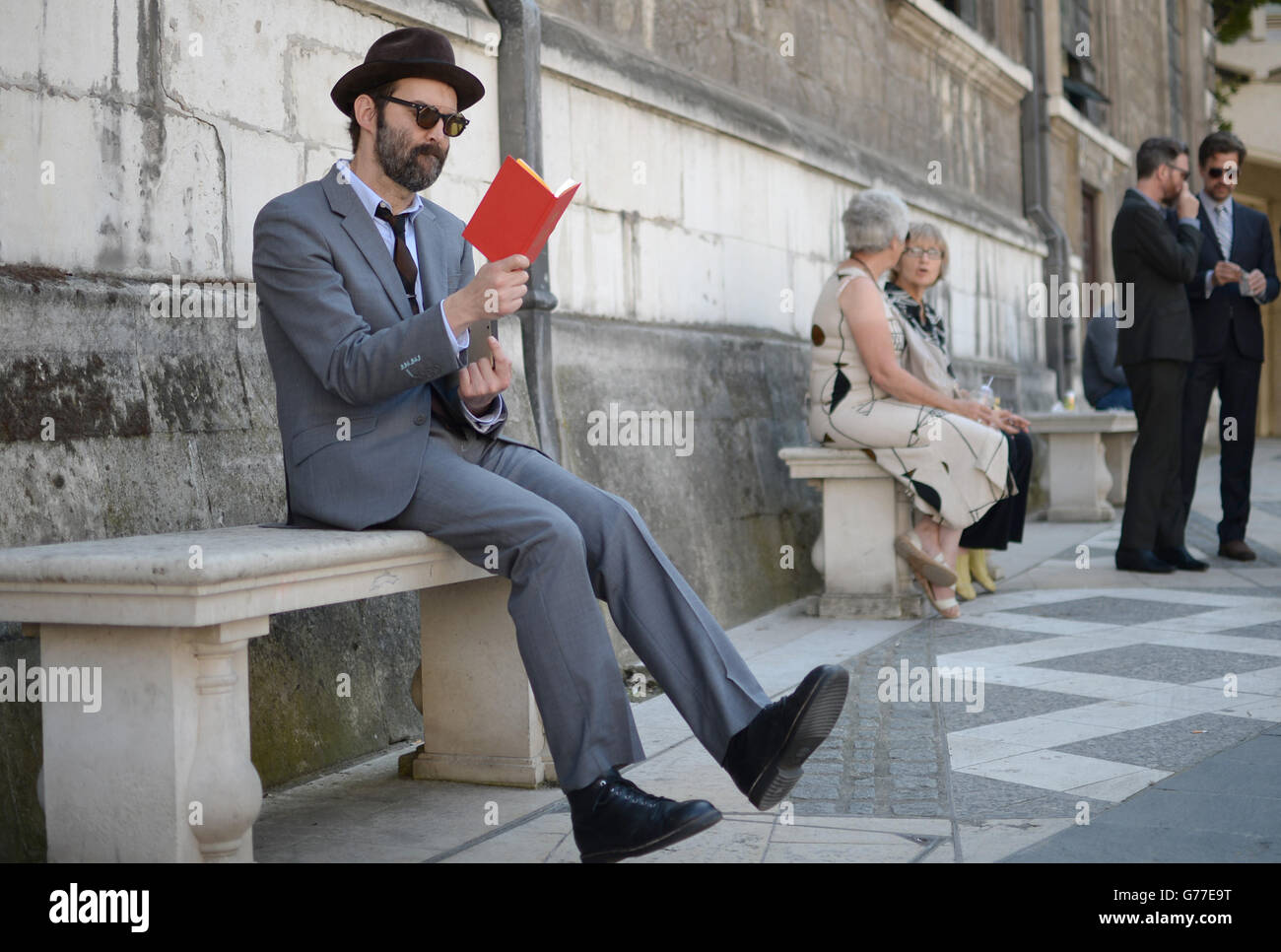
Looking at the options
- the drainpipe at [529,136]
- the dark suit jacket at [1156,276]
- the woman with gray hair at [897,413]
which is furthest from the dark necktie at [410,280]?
the dark suit jacket at [1156,276]

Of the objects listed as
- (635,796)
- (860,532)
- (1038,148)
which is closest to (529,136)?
(860,532)

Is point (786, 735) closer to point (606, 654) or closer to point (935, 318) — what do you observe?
point (606, 654)

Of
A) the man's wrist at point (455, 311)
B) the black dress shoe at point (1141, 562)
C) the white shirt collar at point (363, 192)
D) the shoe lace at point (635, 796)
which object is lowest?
the shoe lace at point (635, 796)

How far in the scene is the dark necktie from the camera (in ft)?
10.9

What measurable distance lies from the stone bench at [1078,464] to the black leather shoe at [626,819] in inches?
301

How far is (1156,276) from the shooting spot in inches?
274

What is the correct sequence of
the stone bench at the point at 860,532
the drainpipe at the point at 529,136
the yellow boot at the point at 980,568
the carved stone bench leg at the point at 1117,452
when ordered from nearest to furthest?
the drainpipe at the point at 529,136, the stone bench at the point at 860,532, the yellow boot at the point at 980,568, the carved stone bench leg at the point at 1117,452

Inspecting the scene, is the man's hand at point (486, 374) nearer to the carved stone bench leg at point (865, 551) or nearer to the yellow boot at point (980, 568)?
the carved stone bench leg at point (865, 551)

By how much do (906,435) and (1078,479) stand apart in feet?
15.4

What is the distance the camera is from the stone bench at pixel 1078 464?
992cm

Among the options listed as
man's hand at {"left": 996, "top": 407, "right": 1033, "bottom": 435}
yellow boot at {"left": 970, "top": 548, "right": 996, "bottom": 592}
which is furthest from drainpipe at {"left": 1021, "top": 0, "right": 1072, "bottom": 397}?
man's hand at {"left": 996, "top": 407, "right": 1033, "bottom": 435}

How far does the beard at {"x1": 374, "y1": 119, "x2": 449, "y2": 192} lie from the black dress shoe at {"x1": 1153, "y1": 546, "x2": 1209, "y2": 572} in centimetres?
502

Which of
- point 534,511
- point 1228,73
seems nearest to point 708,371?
point 534,511

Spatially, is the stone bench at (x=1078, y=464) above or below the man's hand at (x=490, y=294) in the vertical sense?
below
